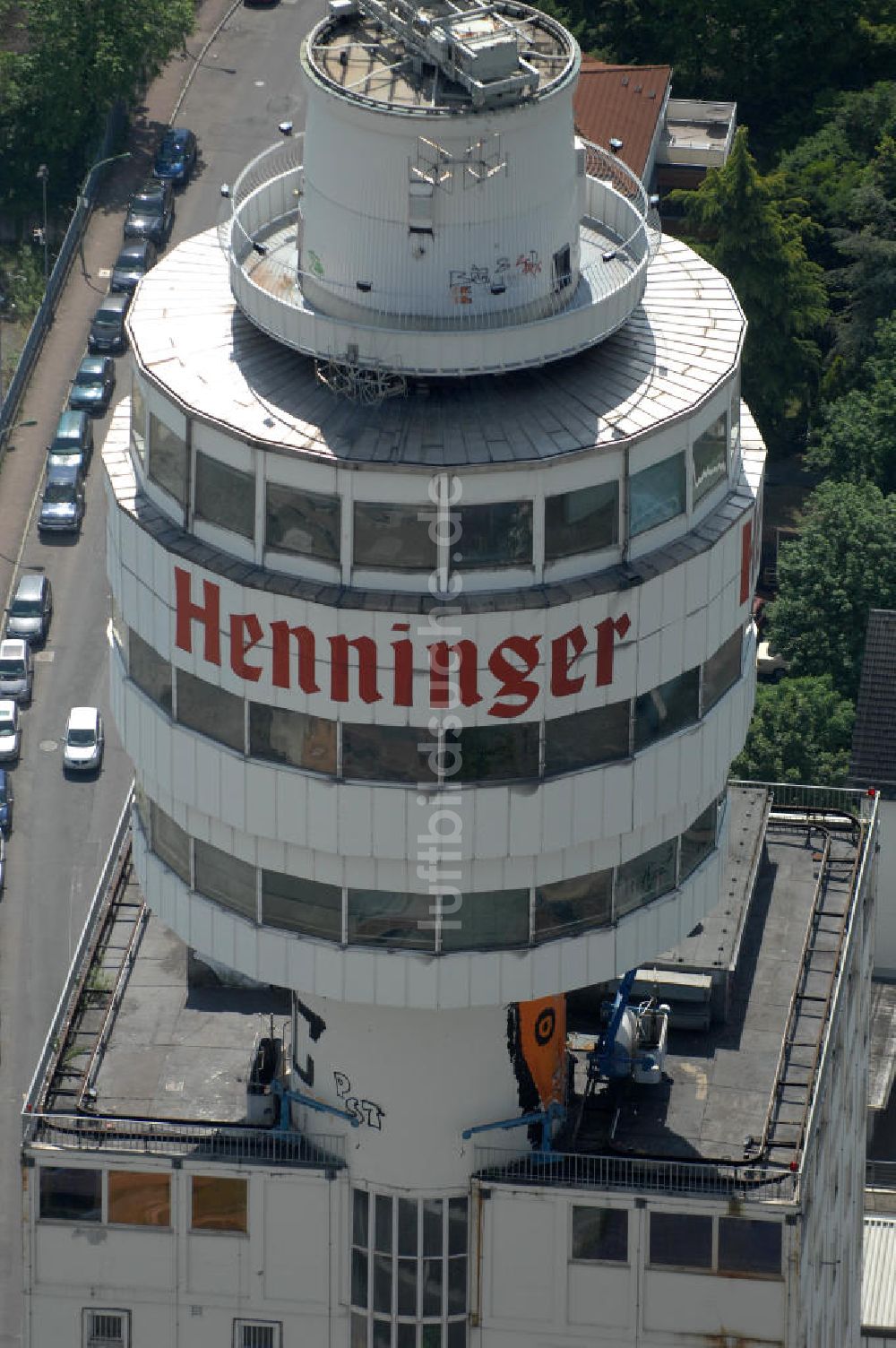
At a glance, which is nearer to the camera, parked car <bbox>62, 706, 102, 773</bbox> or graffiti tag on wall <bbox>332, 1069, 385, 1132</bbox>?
graffiti tag on wall <bbox>332, 1069, 385, 1132</bbox>

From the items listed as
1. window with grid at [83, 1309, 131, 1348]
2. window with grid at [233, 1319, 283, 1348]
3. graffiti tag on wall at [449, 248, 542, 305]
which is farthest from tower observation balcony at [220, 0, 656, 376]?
window with grid at [83, 1309, 131, 1348]

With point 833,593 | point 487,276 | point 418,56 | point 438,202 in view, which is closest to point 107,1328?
point 487,276

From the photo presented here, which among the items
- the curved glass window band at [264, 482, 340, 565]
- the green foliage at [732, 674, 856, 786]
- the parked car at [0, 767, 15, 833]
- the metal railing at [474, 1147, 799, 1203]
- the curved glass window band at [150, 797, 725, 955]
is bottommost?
the parked car at [0, 767, 15, 833]

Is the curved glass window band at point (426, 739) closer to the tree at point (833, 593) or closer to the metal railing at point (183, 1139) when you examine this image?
the metal railing at point (183, 1139)

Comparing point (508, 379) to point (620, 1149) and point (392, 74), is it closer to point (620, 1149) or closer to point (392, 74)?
point (392, 74)

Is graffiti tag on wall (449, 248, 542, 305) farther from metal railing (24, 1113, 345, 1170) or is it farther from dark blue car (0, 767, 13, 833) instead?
dark blue car (0, 767, 13, 833)

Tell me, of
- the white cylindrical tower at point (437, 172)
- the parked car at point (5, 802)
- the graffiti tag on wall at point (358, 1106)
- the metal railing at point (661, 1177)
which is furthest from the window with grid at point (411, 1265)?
the parked car at point (5, 802)
